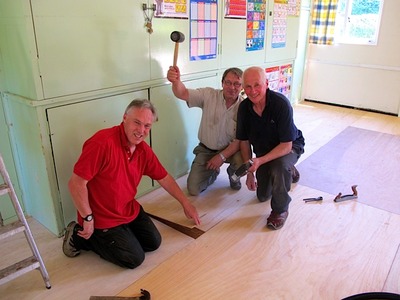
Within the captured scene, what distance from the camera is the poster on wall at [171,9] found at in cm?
228

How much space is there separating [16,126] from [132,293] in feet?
3.96

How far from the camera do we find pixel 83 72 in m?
1.97

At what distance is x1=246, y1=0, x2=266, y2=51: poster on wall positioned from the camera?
324cm

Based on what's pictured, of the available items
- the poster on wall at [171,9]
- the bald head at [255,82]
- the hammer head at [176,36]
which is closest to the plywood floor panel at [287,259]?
the bald head at [255,82]

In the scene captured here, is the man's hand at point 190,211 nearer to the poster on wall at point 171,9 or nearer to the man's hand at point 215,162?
the man's hand at point 215,162

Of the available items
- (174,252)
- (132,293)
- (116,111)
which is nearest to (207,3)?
(116,111)

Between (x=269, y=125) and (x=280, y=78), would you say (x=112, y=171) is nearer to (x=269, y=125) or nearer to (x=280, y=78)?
A: (x=269, y=125)

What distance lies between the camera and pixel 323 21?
16.6ft

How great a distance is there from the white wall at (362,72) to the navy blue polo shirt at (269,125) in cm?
318

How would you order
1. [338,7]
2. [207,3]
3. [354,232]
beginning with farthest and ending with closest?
[338,7] → [207,3] → [354,232]

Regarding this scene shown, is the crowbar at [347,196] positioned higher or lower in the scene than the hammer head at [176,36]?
lower

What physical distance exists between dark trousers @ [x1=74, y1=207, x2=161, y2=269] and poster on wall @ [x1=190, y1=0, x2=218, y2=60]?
1422 mm

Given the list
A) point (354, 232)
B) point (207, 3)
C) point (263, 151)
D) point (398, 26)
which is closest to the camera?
point (354, 232)

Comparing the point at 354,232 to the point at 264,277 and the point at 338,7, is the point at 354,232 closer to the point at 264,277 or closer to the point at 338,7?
the point at 264,277
